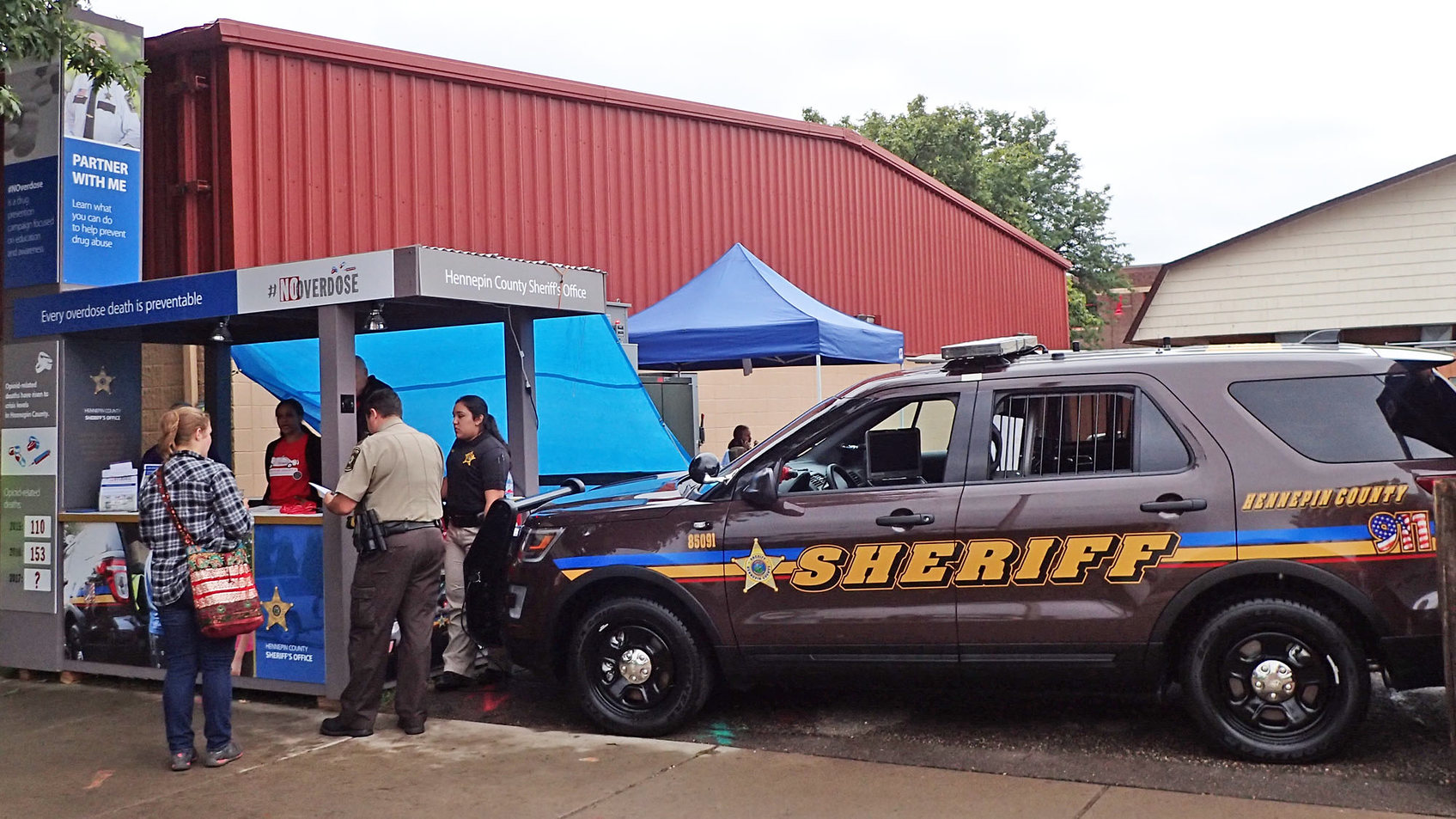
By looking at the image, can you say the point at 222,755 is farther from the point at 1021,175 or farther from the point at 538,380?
the point at 1021,175

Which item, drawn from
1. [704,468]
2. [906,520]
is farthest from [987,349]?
[704,468]

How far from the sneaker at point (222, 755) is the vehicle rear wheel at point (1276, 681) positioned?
4.58m

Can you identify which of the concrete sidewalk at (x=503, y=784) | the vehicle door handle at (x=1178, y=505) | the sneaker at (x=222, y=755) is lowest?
the concrete sidewalk at (x=503, y=784)

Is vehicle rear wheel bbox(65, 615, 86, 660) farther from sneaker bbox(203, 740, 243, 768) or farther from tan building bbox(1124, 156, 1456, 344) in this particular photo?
tan building bbox(1124, 156, 1456, 344)

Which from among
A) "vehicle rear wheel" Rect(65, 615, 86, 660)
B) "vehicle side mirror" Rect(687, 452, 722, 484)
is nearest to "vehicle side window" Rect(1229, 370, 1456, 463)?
"vehicle side mirror" Rect(687, 452, 722, 484)

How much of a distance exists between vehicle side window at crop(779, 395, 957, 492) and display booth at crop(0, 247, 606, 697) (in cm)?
219

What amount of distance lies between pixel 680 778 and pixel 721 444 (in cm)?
1183

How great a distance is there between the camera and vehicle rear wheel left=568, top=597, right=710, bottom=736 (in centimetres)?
641

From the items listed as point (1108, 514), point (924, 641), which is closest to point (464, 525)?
point (924, 641)

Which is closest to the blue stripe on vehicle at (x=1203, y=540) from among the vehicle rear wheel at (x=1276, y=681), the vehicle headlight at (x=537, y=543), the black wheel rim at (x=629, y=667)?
the vehicle rear wheel at (x=1276, y=681)

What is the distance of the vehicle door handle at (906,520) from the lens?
19.8ft

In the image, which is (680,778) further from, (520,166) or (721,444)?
(721,444)

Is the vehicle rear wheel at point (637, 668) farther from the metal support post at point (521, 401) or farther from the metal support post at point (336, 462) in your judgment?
the metal support post at point (521, 401)

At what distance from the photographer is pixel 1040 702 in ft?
22.6
